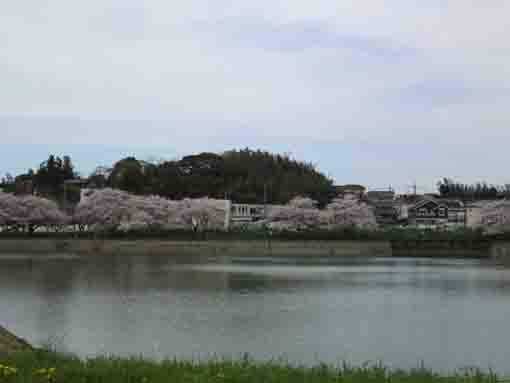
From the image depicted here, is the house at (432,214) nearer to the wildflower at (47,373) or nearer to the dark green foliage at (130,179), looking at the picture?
the dark green foliage at (130,179)

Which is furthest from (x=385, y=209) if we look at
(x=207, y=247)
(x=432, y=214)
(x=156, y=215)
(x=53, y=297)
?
(x=53, y=297)

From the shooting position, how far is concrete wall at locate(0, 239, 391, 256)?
55.3 metres

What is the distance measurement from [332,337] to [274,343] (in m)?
1.48

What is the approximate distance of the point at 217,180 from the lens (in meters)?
96.8

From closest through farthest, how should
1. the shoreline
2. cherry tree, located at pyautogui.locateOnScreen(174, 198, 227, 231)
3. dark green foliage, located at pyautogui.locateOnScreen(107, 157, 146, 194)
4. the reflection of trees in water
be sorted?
the reflection of trees in water, the shoreline, cherry tree, located at pyautogui.locateOnScreen(174, 198, 227, 231), dark green foliage, located at pyautogui.locateOnScreen(107, 157, 146, 194)

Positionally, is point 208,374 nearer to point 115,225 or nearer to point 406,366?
point 406,366

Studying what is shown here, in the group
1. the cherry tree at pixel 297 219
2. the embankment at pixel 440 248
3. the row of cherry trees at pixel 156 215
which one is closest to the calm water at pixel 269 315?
the embankment at pixel 440 248

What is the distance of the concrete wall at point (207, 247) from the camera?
55.3 m

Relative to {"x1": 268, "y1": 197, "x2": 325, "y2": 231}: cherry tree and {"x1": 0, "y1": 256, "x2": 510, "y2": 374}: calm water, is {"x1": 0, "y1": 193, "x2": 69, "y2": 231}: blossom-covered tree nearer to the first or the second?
{"x1": 268, "y1": 197, "x2": 325, "y2": 231}: cherry tree

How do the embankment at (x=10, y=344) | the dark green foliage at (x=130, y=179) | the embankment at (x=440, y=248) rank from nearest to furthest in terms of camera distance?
the embankment at (x=10, y=344)
the embankment at (x=440, y=248)
the dark green foliage at (x=130, y=179)

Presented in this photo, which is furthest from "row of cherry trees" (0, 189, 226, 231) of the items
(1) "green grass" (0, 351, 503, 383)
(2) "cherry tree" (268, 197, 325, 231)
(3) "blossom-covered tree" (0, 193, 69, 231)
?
(1) "green grass" (0, 351, 503, 383)

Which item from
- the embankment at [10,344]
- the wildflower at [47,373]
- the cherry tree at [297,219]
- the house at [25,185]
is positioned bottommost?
the embankment at [10,344]

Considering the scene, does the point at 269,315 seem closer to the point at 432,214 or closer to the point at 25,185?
the point at 25,185

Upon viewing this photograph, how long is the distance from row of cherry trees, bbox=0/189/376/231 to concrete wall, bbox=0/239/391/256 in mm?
5833
